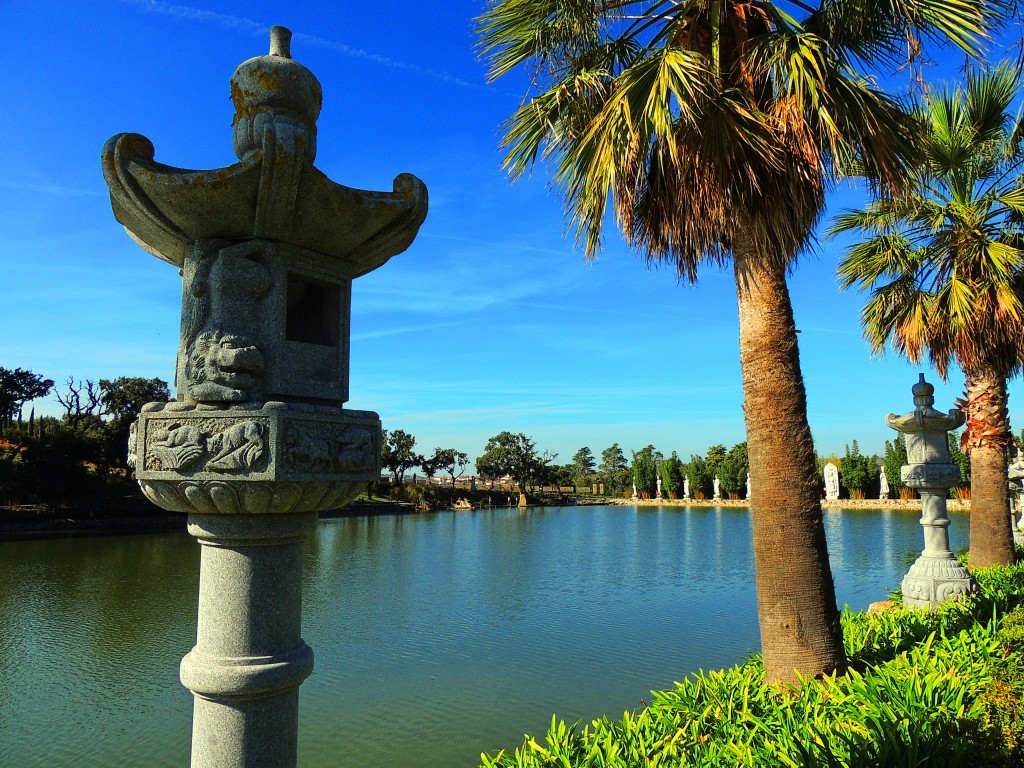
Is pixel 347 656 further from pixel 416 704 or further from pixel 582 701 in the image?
pixel 582 701

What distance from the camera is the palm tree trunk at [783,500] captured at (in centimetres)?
486

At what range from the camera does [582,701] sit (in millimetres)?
7812

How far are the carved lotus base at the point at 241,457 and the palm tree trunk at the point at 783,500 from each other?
3383mm

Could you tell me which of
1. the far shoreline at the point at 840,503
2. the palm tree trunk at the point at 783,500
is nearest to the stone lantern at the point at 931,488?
the palm tree trunk at the point at 783,500

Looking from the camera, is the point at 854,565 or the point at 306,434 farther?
the point at 854,565

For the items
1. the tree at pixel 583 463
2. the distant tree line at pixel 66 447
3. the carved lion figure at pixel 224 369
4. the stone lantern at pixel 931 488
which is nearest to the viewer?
the carved lion figure at pixel 224 369

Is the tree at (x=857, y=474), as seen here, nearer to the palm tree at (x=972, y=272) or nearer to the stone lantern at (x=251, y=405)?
the palm tree at (x=972, y=272)

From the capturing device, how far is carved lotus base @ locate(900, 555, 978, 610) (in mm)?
8023

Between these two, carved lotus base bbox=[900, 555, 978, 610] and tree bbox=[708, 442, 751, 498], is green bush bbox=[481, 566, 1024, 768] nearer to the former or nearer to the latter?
carved lotus base bbox=[900, 555, 978, 610]

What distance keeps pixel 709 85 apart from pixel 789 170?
3.00ft

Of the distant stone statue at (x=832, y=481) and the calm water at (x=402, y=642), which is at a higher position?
the distant stone statue at (x=832, y=481)

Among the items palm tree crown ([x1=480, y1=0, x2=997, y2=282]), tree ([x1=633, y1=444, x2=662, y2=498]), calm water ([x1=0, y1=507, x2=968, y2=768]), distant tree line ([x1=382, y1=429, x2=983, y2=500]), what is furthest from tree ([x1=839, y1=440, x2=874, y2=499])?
palm tree crown ([x1=480, y1=0, x2=997, y2=282])

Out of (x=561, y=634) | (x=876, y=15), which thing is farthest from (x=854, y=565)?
(x=876, y=15)

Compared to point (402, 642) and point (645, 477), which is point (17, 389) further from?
point (645, 477)
